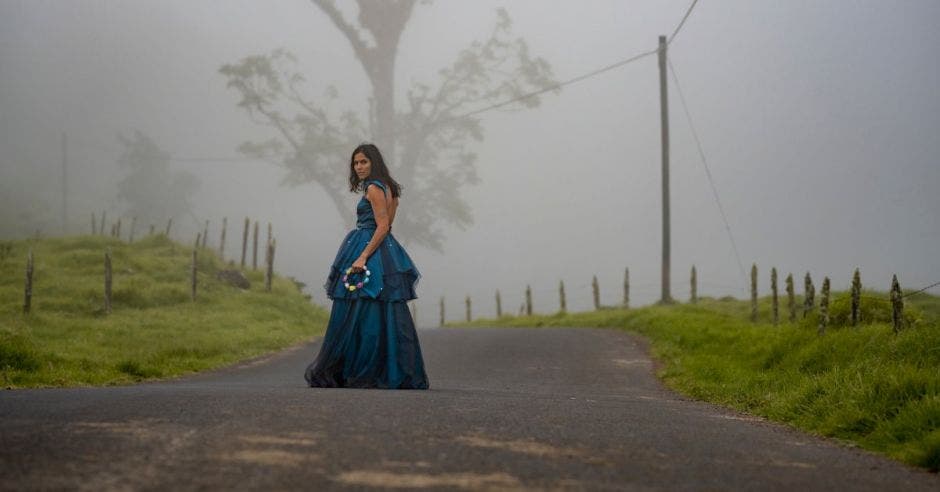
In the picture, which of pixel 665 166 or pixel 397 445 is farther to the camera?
pixel 665 166

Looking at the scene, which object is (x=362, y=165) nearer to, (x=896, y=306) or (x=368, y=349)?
(x=368, y=349)

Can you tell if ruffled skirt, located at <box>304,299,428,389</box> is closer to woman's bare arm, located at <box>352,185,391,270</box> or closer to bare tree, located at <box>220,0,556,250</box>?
woman's bare arm, located at <box>352,185,391,270</box>

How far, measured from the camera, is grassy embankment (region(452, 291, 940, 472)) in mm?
6680

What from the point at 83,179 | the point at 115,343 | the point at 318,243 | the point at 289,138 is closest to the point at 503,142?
the point at 318,243

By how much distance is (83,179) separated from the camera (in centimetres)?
9700

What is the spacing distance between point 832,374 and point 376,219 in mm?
4233

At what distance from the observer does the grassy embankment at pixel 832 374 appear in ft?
21.9

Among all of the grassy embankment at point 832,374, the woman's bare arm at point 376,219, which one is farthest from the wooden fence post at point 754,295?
the woman's bare arm at point 376,219

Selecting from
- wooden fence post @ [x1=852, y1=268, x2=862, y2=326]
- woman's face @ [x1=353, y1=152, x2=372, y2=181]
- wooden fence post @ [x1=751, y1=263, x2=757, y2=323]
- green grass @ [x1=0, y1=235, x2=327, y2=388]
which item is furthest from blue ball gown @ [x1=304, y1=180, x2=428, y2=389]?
wooden fence post @ [x1=751, y1=263, x2=757, y2=323]

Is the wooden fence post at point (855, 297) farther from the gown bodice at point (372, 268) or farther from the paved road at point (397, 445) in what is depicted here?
the gown bodice at point (372, 268)

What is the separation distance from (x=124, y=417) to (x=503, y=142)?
474 feet

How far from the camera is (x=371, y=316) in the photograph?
951cm

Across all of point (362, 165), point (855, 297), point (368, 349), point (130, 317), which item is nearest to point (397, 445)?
point (368, 349)

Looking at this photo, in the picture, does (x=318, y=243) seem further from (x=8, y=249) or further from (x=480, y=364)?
(x=480, y=364)
